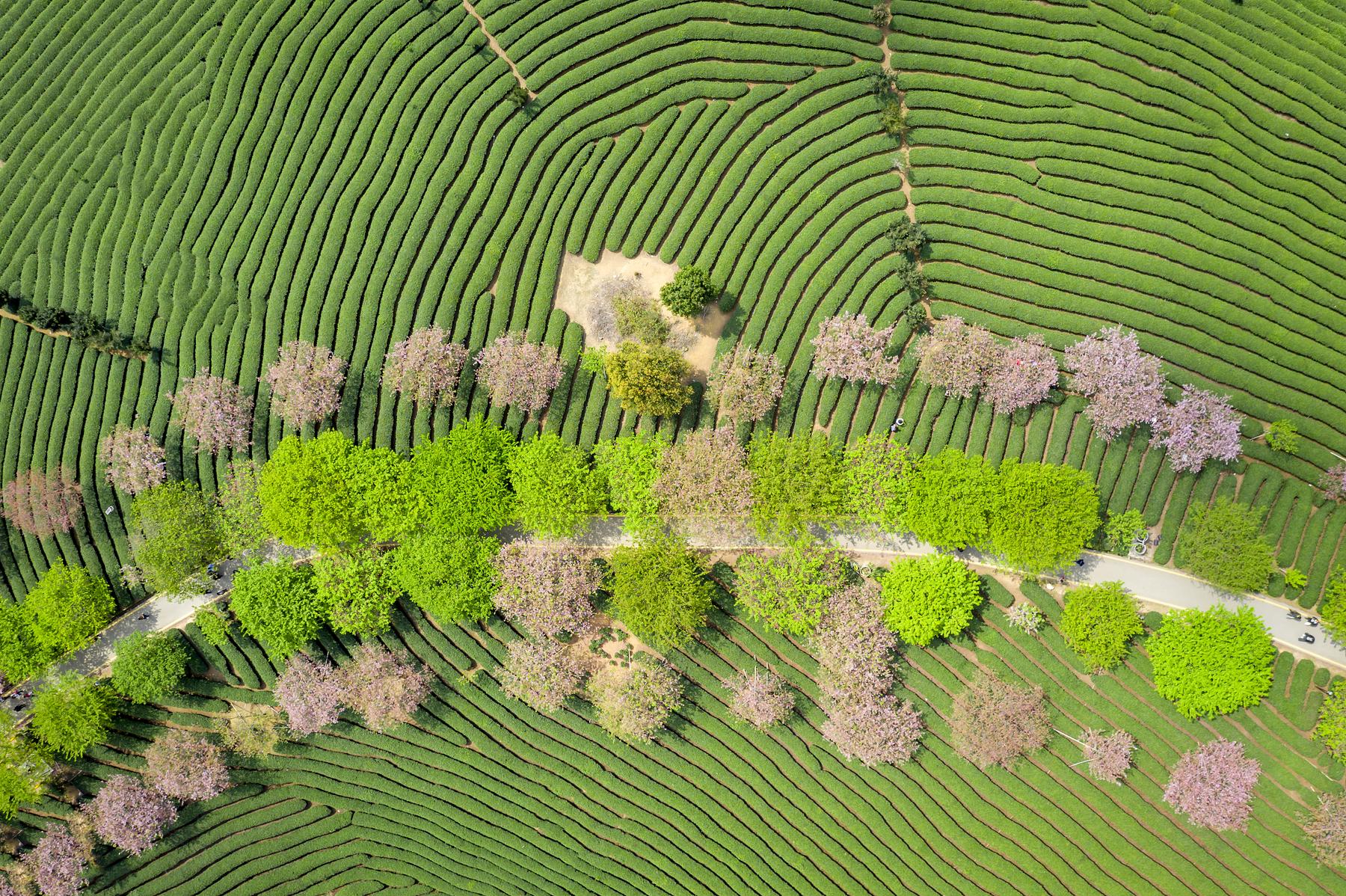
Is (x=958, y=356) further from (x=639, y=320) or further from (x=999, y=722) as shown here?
(x=999, y=722)

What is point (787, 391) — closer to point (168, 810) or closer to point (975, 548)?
point (975, 548)

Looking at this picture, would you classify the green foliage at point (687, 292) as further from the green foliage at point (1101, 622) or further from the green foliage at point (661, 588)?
the green foliage at point (1101, 622)

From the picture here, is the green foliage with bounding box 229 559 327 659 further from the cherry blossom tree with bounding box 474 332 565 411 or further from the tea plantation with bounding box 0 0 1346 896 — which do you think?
the cherry blossom tree with bounding box 474 332 565 411

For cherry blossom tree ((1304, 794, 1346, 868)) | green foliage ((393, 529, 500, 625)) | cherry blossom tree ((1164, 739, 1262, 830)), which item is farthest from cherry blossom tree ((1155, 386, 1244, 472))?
green foliage ((393, 529, 500, 625))

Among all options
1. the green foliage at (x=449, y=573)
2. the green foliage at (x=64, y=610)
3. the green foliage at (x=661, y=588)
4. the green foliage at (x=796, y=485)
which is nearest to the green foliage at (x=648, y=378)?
Result: the green foliage at (x=796, y=485)

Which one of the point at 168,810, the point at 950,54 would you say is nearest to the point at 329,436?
the point at 168,810
